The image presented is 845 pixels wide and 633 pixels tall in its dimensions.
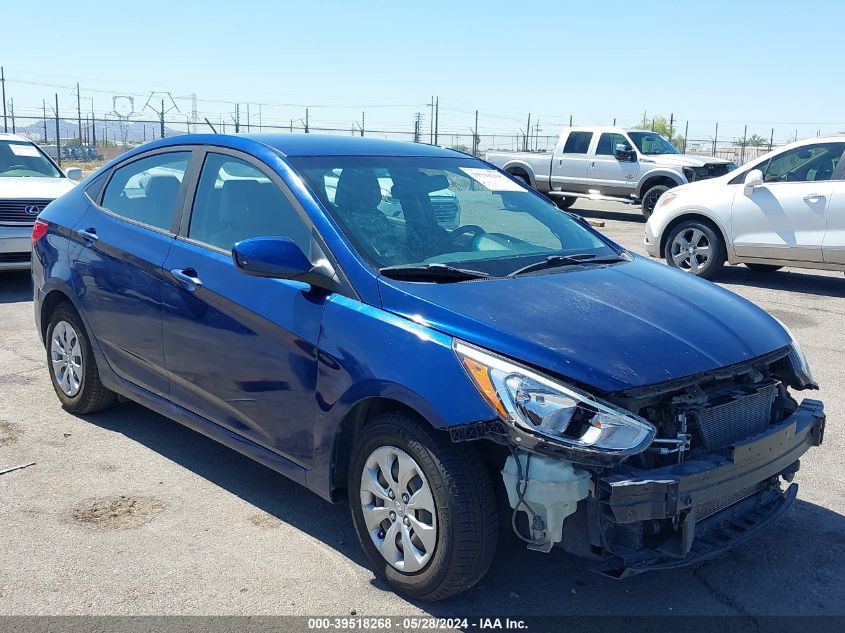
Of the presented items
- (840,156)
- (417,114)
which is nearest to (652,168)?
(840,156)

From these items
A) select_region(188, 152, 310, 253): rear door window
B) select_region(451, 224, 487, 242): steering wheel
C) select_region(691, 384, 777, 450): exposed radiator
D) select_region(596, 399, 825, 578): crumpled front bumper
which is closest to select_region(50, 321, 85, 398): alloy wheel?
select_region(188, 152, 310, 253): rear door window

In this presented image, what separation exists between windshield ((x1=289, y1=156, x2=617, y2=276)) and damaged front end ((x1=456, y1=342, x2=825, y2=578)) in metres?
0.86

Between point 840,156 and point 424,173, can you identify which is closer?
point 424,173

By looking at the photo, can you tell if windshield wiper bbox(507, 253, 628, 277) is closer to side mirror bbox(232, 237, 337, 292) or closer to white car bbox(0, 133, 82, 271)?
side mirror bbox(232, 237, 337, 292)

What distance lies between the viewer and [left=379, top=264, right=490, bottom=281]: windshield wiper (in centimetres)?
357

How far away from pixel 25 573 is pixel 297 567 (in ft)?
3.59

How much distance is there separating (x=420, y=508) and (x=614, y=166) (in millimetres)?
16919

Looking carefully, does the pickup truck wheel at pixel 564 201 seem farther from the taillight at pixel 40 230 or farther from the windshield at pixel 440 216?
the windshield at pixel 440 216

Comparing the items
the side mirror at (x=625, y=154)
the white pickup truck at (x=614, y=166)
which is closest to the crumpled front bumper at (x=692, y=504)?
the white pickup truck at (x=614, y=166)

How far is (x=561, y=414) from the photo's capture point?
9.62 feet

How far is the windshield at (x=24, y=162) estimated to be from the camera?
35.5ft

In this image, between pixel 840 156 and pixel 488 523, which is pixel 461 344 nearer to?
pixel 488 523

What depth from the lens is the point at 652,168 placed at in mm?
18531

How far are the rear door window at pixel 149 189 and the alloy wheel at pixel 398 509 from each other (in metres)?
1.93
